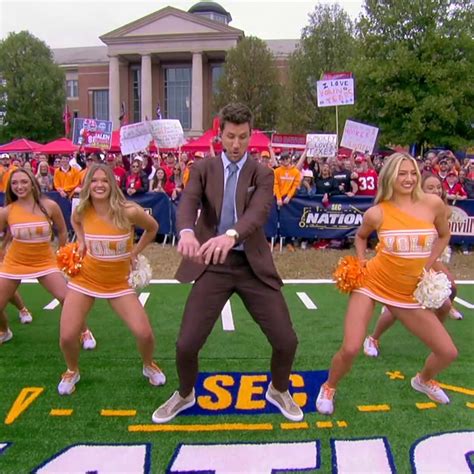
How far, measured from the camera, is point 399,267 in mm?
3672

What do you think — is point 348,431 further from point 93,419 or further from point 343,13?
point 343,13

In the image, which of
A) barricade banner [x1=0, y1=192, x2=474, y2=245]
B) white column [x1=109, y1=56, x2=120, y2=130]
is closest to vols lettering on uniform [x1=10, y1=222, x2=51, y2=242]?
barricade banner [x1=0, y1=192, x2=474, y2=245]

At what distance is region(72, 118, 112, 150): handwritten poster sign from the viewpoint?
14.4 metres

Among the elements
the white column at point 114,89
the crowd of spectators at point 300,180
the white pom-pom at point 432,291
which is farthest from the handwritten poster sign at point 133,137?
the white column at point 114,89

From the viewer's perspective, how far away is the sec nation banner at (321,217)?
33.0 ft

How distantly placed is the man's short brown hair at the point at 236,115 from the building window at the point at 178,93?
5174 centimetres

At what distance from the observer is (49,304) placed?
6523mm

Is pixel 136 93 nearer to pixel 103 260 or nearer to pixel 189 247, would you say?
pixel 103 260

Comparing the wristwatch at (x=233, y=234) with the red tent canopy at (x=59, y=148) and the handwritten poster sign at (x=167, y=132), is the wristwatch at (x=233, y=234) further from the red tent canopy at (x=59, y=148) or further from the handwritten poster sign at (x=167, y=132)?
the red tent canopy at (x=59, y=148)

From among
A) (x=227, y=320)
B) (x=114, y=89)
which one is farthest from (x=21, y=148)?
(x=114, y=89)

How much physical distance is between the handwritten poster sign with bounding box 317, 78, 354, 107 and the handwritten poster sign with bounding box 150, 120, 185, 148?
3.86 m

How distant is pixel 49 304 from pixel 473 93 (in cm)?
2187

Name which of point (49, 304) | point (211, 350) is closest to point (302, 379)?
point (211, 350)

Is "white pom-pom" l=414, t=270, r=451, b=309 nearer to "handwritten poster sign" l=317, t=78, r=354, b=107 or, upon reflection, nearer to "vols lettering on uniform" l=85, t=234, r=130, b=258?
"vols lettering on uniform" l=85, t=234, r=130, b=258
